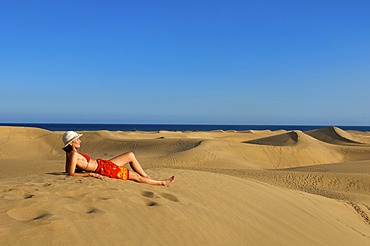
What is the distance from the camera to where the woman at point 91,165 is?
249 inches

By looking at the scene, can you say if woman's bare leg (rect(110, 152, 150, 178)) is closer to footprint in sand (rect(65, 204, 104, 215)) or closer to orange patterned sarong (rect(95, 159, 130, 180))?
orange patterned sarong (rect(95, 159, 130, 180))

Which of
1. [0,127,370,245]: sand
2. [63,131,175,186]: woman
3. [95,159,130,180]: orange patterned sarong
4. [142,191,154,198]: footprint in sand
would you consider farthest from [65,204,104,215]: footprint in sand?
[95,159,130,180]: orange patterned sarong

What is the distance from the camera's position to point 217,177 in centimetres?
900

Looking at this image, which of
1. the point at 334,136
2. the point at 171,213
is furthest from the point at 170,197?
the point at 334,136

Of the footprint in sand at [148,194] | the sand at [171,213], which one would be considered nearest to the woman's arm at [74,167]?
the sand at [171,213]

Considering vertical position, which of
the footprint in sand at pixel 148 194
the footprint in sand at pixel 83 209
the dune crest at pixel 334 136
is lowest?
the dune crest at pixel 334 136

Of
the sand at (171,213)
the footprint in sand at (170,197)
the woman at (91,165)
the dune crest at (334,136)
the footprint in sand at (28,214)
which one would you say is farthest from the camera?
the dune crest at (334,136)

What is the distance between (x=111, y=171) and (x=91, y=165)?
39 centimetres

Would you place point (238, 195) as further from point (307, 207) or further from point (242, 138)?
point (242, 138)

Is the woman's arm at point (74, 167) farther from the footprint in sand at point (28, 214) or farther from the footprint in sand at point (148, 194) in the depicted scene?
the footprint in sand at point (28, 214)

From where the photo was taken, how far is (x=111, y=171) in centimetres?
→ 667

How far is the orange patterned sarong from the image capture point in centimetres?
665

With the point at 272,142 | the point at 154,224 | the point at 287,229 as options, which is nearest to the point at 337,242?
the point at 287,229

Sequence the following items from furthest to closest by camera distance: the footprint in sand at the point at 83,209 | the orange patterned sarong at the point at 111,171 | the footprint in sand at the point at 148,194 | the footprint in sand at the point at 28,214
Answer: the orange patterned sarong at the point at 111,171 < the footprint in sand at the point at 148,194 < the footprint in sand at the point at 83,209 < the footprint in sand at the point at 28,214
